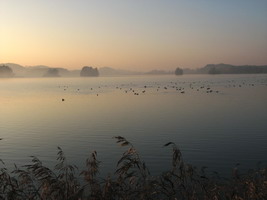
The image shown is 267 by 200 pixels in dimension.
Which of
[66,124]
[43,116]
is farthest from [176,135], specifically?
[43,116]

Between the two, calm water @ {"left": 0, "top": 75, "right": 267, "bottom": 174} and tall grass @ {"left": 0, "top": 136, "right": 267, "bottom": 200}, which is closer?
tall grass @ {"left": 0, "top": 136, "right": 267, "bottom": 200}

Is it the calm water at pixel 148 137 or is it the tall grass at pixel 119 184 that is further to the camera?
the calm water at pixel 148 137

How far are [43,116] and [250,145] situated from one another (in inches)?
1191

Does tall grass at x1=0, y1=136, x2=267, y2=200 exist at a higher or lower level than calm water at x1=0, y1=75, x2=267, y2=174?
higher

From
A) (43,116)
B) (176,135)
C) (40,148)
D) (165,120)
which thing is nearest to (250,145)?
(176,135)

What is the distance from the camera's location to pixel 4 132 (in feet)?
104

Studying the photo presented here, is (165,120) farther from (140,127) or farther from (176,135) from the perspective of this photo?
(176,135)

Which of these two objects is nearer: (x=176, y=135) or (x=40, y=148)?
(x=40, y=148)

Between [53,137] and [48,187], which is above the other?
[48,187]

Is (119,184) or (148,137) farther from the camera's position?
(148,137)

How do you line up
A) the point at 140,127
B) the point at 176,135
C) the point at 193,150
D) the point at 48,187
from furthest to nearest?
the point at 140,127 → the point at 176,135 → the point at 193,150 → the point at 48,187

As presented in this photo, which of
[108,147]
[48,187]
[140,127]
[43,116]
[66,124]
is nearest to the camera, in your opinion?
[48,187]

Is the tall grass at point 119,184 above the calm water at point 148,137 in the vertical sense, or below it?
above

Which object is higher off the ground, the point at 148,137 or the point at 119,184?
the point at 119,184
